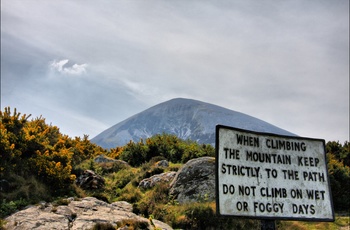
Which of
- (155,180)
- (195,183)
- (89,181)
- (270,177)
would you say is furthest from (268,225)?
(89,181)

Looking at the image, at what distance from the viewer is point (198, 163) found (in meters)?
15.6

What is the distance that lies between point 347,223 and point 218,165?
46.4ft

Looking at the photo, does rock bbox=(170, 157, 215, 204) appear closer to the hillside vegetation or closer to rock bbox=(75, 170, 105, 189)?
the hillside vegetation

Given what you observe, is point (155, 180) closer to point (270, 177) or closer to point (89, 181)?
point (89, 181)

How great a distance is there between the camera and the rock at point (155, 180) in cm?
1686

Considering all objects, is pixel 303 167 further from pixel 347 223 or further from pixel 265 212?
pixel 347 223

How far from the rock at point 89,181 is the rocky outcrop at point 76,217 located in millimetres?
3505

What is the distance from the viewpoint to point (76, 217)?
11.2m

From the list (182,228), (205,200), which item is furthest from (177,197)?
(182,228)

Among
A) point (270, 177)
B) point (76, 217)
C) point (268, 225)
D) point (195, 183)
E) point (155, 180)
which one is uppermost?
point (155, 180)

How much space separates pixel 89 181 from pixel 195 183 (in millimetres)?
6818

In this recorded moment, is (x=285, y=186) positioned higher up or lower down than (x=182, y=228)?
higher up

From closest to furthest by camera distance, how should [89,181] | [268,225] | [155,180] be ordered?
[268,225], [155,180], [89,181]

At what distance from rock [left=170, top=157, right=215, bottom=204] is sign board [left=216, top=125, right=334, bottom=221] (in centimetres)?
964
